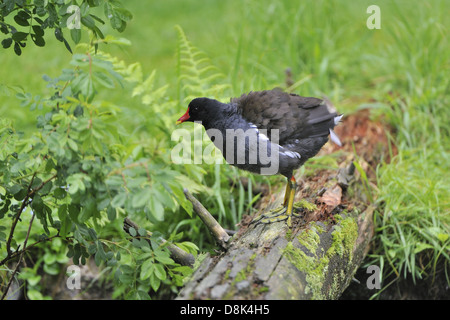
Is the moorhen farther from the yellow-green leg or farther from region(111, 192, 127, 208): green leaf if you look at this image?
region(111, 192, 127, 208): green leaf

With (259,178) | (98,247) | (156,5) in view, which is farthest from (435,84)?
(156,5)

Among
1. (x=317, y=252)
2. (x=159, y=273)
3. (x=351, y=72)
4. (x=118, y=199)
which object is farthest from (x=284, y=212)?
(x=351, y=72)

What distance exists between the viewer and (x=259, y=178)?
157 inches

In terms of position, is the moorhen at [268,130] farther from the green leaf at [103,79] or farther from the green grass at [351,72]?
the green leaf at [103,79]

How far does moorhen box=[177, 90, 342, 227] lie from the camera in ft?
9.81

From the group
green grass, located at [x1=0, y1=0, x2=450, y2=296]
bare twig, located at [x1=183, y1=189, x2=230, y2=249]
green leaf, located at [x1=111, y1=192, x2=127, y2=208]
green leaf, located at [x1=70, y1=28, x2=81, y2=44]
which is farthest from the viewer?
green grass, located at [x1=0, y1=0, x2=450, y2=296]

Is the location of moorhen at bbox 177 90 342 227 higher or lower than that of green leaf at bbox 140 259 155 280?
higher

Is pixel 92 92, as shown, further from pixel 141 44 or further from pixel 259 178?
pixel 141 44

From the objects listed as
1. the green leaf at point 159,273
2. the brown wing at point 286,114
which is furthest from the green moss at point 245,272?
the brown wing at point 286,114

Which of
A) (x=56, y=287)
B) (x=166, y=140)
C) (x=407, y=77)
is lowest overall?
(x=56, y=287)

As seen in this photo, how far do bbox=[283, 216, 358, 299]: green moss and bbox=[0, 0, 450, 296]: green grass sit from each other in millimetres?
547

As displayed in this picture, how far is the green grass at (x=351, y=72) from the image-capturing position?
3.58m

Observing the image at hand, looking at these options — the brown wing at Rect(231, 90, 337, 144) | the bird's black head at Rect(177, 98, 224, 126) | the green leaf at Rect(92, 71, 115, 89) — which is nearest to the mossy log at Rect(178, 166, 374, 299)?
the brown wing at Rect(231, 90, 337, 144)
